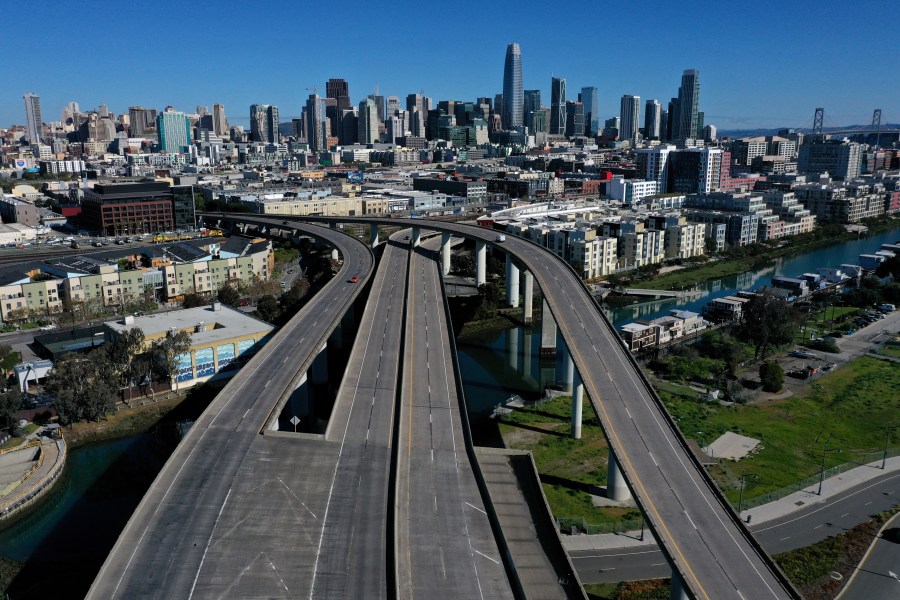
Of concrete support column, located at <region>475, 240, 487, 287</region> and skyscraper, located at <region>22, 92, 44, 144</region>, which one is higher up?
skyscraper, located at <region>22, 92, 44, 144</region>

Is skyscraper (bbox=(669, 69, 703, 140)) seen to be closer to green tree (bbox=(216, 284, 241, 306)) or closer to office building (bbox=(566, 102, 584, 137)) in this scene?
office building (bbox=(566, 102, 584, 137))

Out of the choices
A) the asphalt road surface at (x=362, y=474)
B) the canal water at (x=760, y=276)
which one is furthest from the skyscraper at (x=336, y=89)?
the asphalt road surface at (x=362, y=474)

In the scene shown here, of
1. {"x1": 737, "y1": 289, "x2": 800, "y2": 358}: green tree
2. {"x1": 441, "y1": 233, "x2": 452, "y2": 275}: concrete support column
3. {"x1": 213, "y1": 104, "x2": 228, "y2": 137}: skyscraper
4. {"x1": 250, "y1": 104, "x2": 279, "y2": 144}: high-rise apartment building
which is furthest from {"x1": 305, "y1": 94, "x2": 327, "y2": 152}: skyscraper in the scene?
{"x1": 737, "y1": 289, "x2": 800, "y2": 358}: green tree

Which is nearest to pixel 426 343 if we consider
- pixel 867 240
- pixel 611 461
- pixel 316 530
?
pixel 611 461

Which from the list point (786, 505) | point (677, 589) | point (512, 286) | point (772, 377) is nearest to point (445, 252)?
point (512, 286)

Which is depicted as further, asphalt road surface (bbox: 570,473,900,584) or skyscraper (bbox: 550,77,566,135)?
skyscraper (bbox: 550,77,566,135)

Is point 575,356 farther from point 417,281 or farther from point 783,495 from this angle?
point 417,281
